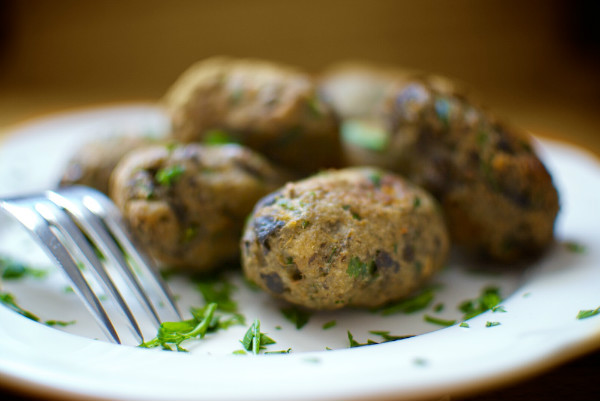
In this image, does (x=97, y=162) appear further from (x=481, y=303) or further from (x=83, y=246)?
(x=481, y=303)

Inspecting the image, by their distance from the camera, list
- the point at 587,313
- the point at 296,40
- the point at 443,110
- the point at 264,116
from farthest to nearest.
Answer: the point at 296,40
the point at 264,116
the point at 443,110
the point at 587,313

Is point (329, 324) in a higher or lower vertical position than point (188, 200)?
lower

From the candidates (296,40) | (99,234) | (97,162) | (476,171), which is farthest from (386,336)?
(296,40)

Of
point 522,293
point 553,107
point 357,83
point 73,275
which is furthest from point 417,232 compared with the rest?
point 553,107

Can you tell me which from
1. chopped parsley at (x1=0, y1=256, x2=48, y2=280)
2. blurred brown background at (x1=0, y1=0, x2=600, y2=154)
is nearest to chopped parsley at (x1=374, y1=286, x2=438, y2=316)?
chopped parsley at (x1=0, y1=256, x2=48, y2=280)

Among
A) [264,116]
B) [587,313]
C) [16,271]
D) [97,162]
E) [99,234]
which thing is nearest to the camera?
[587,313]

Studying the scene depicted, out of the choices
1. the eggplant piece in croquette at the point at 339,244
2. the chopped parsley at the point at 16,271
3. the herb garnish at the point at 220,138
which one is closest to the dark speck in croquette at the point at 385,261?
the eggplant piece in croquette at the point at 339,244

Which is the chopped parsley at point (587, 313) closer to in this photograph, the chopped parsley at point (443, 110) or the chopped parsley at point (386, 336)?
the chopped parsley at point (386, 336)

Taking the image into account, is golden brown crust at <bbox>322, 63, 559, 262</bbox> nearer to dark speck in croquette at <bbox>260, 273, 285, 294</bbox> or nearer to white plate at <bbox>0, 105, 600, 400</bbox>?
white plate at <bbox>0, 105, 600, 400</bbox>
